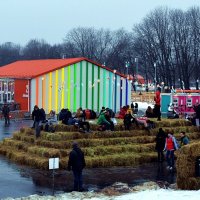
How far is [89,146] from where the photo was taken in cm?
2442

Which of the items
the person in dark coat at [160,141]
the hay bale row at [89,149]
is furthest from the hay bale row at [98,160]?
the person in dark coat at [160,141]

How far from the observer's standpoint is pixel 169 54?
8275cm

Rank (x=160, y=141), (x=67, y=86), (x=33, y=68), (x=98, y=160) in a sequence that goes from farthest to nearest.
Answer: (x=33, y=68), (x=67, y=86), (x=160, y=141), (x=98, y=160)

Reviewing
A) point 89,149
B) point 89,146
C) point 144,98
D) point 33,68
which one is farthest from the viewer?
point 144,98

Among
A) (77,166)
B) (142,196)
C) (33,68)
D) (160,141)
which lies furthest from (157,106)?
(33,68)

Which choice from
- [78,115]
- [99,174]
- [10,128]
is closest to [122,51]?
[10,128]

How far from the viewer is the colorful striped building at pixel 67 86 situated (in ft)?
161

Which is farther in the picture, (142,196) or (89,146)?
(89,146)

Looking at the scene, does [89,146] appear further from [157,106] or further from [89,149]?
[157,106]

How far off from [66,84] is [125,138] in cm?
2491

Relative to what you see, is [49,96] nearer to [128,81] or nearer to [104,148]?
[128,81]

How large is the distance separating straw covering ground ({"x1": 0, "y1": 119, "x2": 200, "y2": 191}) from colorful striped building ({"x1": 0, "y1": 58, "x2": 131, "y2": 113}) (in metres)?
21.3

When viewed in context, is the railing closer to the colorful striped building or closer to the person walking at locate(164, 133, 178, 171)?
the colorful striped building

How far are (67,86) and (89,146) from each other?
1030 inches
